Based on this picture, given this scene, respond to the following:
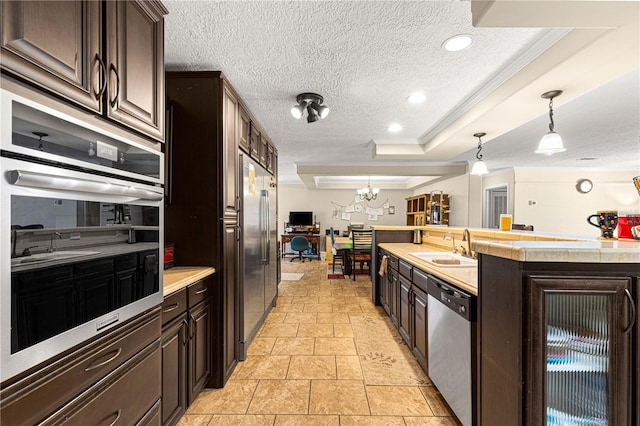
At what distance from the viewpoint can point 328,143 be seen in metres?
4.21

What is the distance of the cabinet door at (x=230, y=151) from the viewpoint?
6.82ft

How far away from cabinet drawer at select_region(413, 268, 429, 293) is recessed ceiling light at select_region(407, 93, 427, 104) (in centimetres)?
153

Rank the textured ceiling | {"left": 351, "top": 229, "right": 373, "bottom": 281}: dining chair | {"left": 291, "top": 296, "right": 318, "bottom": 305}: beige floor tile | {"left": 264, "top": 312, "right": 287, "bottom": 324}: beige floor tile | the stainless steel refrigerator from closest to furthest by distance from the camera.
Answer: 1. the textured ceiling
2. the stainless steel refrigerator
3. {"left": 264, "top": 312, "right": 287, "bottom": 324}: beige floor tile
4. {"left": 291, "top": 296, "right": 318, "bottom": 305}: beige floor tile
5. {"left": 351, "top": 229, "right": 373, "bottom": 281}: dining chair

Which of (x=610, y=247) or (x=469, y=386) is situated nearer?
(x=610, y=247)

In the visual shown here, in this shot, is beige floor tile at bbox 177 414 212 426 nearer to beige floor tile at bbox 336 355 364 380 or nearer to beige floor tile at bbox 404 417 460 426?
beige floor tile at bbox 336 355 364 380

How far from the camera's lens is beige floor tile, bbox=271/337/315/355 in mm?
2607

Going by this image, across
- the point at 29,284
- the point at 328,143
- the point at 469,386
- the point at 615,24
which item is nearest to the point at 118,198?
the point at 29,284

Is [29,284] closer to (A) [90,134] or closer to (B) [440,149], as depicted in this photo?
(A) [90,134]

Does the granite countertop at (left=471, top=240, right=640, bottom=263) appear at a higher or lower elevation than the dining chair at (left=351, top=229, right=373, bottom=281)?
higher

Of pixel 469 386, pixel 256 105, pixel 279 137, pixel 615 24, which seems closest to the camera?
pixel 615 24

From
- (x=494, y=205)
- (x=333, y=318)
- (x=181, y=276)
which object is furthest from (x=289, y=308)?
(x=494, y=205)

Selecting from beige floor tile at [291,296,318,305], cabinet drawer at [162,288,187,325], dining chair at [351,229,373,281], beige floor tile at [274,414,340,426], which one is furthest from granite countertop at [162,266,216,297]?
dining chair at [351,229,373,281]

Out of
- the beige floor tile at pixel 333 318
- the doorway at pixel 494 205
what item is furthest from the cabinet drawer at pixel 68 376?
the doorway at pixel 494 205

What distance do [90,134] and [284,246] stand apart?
7.93m
